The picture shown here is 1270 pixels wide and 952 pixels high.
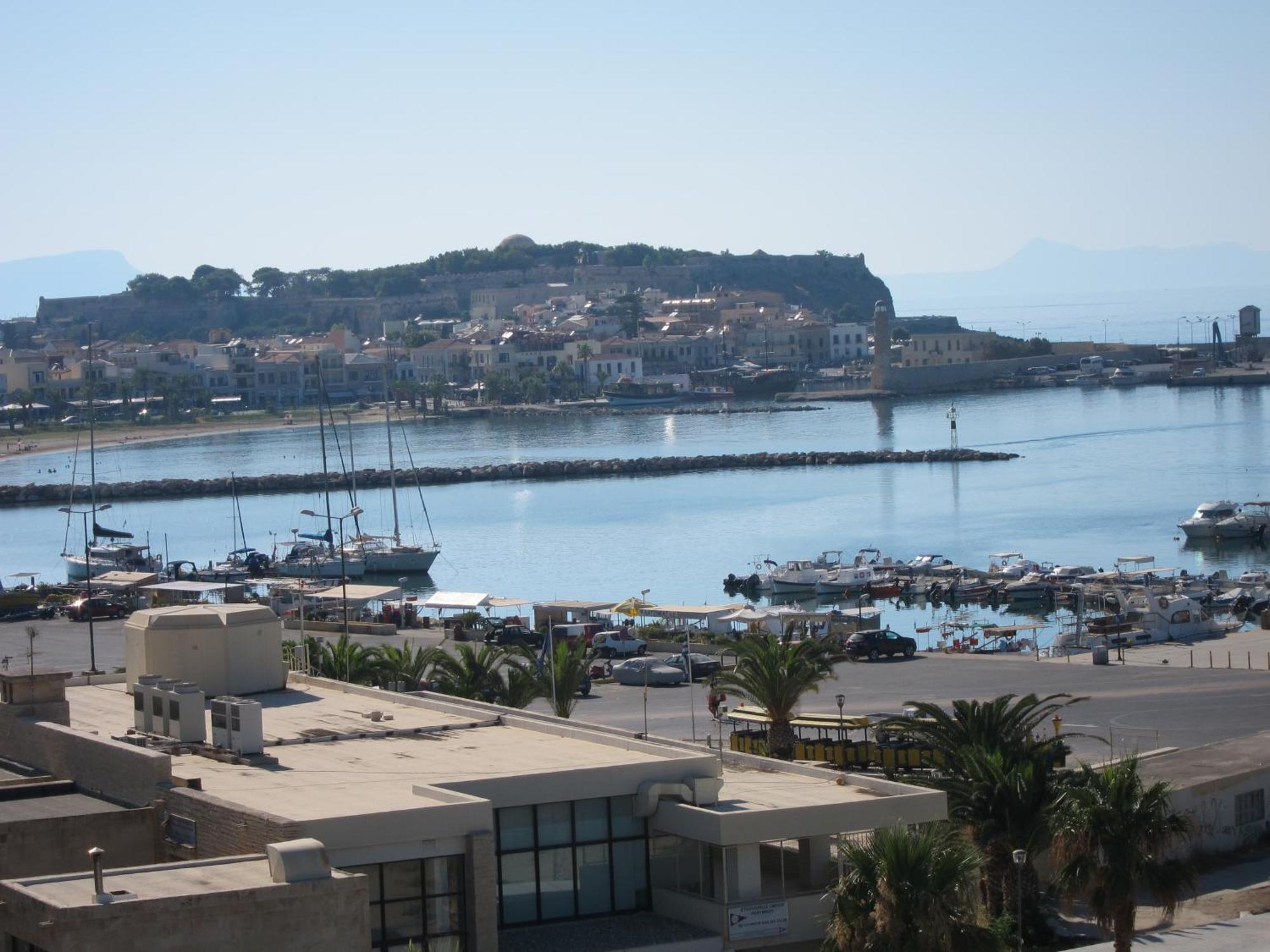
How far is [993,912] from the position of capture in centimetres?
1345

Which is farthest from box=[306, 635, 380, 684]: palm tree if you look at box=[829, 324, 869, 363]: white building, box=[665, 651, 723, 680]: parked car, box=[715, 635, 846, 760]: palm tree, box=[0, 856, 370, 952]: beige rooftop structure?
box=[829, 324, 869, 363]: white building

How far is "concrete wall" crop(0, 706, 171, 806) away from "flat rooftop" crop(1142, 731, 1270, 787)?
8656 mm

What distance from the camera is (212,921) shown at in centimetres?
950

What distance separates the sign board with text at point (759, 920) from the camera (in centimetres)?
1128

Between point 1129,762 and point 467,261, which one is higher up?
point 467,261

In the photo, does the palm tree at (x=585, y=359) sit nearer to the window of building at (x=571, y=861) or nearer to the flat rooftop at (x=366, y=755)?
the flat rooftop at (x=366, y=755)

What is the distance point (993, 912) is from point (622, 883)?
3176 mm

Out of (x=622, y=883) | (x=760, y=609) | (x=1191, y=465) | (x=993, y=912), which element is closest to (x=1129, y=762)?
(x=993, y=912)

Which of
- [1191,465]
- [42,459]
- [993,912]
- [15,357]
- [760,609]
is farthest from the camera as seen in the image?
[15,357]

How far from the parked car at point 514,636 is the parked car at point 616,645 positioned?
92 cm

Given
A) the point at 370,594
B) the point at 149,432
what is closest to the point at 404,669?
the point at 370,594

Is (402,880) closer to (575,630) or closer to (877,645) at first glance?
(877,645)

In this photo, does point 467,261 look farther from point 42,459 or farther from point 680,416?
point 42,459

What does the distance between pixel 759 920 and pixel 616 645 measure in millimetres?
18467
